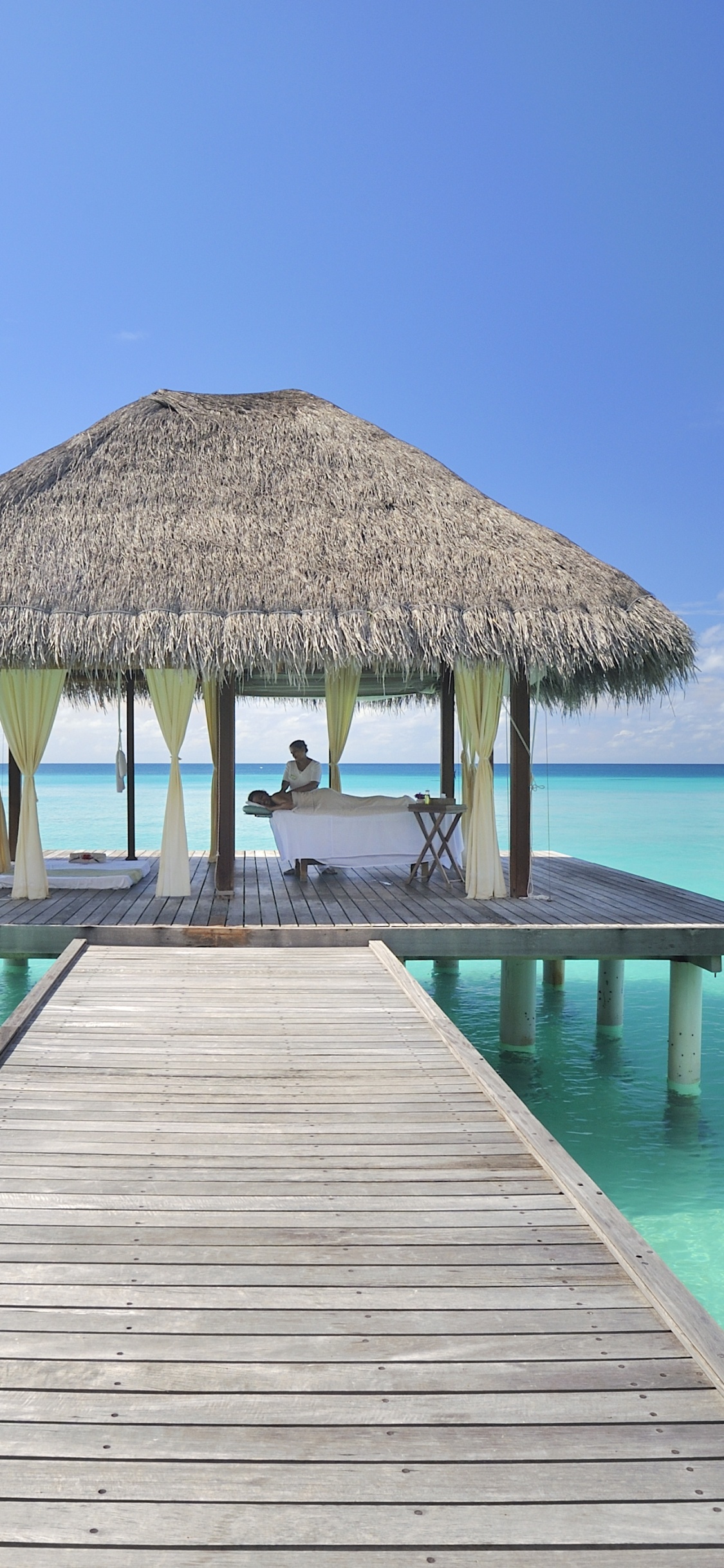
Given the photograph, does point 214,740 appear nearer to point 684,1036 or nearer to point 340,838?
point 340,838

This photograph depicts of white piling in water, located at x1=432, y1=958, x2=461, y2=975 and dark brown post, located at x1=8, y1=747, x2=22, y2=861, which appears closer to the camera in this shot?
dark brown post, located at x1=8, y1=747, x2=22, y2=861

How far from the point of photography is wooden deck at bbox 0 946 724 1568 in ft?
4.99

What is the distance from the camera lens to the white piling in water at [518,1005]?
23.0 feet

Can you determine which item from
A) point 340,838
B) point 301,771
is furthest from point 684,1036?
point 301,771

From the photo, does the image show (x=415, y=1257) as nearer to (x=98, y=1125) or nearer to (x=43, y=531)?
(x=98, y=1125)

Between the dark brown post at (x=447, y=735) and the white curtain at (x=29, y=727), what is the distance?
3280mm

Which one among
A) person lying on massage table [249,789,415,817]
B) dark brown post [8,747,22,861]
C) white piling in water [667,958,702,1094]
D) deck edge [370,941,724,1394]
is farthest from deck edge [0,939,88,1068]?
white piling in water [667,958,702,1094]

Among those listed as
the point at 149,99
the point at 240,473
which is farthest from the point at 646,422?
the point at 240,473

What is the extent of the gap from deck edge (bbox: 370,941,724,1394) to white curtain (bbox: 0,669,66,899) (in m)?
3.84

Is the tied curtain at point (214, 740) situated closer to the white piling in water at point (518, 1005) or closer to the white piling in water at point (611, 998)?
the white piling in water at point (518, 1005)

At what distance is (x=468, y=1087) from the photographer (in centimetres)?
348

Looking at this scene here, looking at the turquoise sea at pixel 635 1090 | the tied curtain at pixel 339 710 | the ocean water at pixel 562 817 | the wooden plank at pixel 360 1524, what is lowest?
the ocean water at pixel 562 817

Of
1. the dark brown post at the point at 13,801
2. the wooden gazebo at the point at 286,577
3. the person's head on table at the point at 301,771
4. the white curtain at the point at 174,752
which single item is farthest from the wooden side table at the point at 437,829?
the dark brown post at the point at 13,801

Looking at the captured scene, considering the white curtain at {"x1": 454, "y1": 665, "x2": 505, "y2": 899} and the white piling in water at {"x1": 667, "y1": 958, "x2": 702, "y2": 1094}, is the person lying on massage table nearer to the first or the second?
the white curtain at {"x1": 454, "y1": 665, "x2": 505, "y2": 899}
